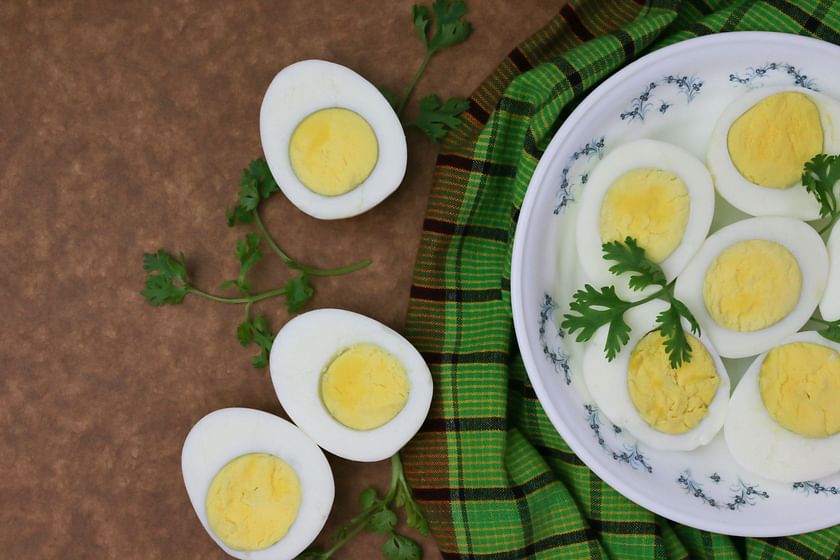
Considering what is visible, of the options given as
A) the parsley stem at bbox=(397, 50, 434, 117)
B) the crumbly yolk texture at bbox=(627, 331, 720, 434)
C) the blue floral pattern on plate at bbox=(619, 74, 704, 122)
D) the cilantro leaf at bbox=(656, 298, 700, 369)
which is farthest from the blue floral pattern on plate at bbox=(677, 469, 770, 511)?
the parsley stem at bbox=(397, 50, 434, 117)

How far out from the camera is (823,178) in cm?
109

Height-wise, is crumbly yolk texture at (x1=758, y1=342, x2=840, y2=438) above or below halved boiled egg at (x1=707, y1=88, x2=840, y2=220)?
below

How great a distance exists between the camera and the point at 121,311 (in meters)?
1.41

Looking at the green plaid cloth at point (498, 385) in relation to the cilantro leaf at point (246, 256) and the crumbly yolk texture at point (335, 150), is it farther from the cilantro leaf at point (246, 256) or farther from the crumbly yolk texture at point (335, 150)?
the cilantro leaf at point (246, 256)

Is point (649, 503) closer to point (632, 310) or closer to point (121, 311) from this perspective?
point (632, 310)

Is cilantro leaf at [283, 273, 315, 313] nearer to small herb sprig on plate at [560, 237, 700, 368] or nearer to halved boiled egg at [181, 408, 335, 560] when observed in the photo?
halved boiled egg at [181, 408, 335, 560]

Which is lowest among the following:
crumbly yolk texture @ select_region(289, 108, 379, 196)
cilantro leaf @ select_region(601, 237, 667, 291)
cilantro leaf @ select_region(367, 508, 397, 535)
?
cilantro leaf @ select_region(367, 508, 397, 535)

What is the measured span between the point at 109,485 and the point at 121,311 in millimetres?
335

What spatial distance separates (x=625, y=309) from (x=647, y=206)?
6.4 inches

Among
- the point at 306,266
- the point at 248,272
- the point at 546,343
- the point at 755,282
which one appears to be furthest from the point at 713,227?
the point at 248,272

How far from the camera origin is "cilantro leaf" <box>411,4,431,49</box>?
4.45 feet

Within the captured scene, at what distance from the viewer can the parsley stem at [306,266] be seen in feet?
4.48

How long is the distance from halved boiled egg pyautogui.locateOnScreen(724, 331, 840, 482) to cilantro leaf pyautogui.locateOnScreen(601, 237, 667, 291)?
0.74ft

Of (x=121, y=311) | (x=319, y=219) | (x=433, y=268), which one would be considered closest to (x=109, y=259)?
(x=121, y=311)
